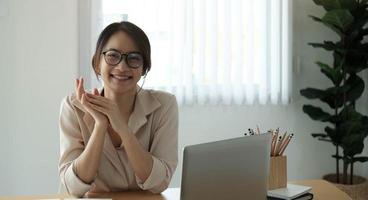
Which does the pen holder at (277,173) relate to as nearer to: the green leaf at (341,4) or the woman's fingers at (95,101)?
the woman's fingers at (95,101)

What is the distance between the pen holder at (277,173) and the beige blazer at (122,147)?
1.20 feet

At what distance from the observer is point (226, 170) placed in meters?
1.07

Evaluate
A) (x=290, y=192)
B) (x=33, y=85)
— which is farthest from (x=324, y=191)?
(x=33, y=85)

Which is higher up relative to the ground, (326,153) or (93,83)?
(93,83)

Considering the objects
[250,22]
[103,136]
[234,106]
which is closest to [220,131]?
[234,106]

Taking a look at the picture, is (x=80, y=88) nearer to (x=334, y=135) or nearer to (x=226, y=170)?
(x=226, y=170)

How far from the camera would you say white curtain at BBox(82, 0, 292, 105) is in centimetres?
310

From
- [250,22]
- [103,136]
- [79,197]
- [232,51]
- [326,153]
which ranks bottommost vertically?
[326,153]

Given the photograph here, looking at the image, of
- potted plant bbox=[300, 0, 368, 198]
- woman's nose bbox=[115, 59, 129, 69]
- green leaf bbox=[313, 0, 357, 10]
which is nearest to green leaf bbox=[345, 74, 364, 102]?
potted plant bbox=[300, 0, 368, 198]

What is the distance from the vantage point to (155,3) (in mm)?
3082

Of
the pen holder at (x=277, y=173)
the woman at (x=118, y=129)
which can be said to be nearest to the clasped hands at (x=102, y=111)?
the woman at (x=118, y=129)

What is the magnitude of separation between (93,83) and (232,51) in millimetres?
1045

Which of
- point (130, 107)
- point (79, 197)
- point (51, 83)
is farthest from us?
point (51, 83)

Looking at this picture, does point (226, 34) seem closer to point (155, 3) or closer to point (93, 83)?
point (155, 3)
